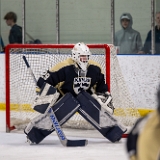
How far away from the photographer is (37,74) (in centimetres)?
641

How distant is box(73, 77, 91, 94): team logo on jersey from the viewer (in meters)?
5.32

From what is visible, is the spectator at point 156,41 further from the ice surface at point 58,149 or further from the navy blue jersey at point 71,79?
the navy blue jersey at point 71,79

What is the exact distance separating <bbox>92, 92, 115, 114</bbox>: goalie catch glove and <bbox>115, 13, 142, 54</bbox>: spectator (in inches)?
76.8

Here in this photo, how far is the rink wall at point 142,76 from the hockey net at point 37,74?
0.87 m

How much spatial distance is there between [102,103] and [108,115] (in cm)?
11

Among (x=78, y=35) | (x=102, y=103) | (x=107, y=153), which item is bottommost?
(x=107, y=153)

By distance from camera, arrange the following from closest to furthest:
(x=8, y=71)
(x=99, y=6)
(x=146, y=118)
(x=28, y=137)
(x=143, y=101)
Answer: (x=146, y=118)
(x=28, y=137)
(x=8, y=71)
(x=143, y=101)
(x=99, y=6)

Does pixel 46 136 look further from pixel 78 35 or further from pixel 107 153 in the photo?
pixel 78 35

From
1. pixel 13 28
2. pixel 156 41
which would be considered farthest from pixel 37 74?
pixel 13 28

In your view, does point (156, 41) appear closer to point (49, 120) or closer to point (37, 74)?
point (37, 74)

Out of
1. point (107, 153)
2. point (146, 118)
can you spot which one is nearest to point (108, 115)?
point (107, 153)

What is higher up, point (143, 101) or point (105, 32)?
point (105, 32)

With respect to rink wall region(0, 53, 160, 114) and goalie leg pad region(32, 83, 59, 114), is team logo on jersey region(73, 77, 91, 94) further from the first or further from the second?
rink wall region(0, 53, 160, 114)

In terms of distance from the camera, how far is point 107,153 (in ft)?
16.0
